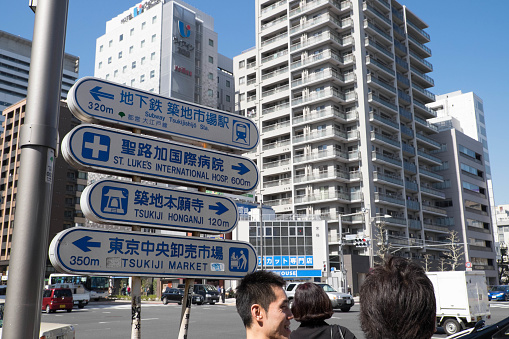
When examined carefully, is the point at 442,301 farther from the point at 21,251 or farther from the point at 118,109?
the point at 21,251

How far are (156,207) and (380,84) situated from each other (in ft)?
210

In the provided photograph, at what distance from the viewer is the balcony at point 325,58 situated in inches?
2489

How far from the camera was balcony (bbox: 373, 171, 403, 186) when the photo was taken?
60.4 meters

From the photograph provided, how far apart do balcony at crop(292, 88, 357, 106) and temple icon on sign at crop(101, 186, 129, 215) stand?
5885cm

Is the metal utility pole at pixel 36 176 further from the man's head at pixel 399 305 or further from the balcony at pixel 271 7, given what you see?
the balcony at pixel 271 7

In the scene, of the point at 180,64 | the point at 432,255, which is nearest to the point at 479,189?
the point at 432,255

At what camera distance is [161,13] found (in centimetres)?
7562

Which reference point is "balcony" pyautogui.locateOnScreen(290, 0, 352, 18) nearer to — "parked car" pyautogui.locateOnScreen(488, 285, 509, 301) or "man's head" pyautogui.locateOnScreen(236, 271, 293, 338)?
"parked car" pyautogui.locateOnScreen(488, 285, 509, 301)

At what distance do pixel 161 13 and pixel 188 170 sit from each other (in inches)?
3000

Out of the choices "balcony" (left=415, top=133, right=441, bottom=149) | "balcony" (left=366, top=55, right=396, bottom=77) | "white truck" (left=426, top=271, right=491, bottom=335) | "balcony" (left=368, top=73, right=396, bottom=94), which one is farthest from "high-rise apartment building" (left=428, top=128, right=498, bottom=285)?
"white truck" (left=426, top=271, right=491, bottom=335)

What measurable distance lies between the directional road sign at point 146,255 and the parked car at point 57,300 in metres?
27.6

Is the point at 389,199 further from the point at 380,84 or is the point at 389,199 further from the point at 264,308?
the point at 264,308

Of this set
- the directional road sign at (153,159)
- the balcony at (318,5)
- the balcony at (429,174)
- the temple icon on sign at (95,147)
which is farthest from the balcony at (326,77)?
the temple icon on sign at (95,147)

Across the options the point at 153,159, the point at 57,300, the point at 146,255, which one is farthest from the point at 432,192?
the point at 146,255
